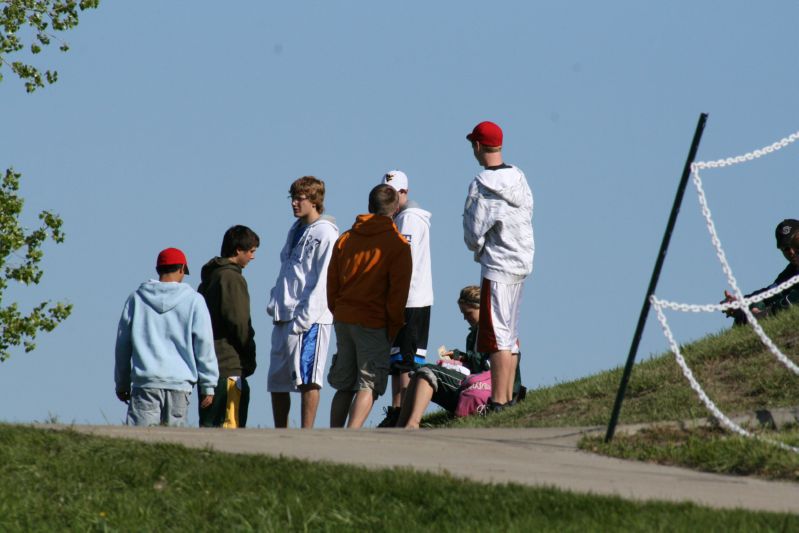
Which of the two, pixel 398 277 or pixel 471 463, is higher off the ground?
pixel 398 277

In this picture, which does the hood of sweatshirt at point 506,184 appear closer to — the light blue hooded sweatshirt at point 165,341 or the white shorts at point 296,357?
the white shorts at point 296,357

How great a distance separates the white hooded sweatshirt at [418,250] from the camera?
35.8 feet

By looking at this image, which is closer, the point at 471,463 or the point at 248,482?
the point at 248,482

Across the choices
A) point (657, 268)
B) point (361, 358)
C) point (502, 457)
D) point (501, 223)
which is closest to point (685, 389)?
point (501, 223)

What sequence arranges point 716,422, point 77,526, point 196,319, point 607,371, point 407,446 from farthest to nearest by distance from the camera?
point 607,371, point 196,319, point 716,422, point 407,446, point 77,526

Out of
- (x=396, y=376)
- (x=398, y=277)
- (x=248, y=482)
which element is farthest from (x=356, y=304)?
(x=248, y=482)

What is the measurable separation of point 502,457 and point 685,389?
11.6 ft

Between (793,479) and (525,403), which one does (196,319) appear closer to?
(525,403)

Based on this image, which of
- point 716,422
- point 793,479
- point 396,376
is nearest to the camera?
point 793,479

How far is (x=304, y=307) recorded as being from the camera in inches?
417

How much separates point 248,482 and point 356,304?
3.31 m

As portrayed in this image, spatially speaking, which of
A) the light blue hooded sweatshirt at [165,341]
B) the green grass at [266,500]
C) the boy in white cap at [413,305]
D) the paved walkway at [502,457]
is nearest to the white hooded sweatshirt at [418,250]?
the boy in white cap at [413,305]

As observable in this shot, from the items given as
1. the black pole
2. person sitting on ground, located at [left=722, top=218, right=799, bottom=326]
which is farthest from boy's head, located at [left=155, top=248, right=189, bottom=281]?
person sitting on ground, located at [left=722, top=218, right=799, bottom=326]

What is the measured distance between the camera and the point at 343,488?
6.68m
